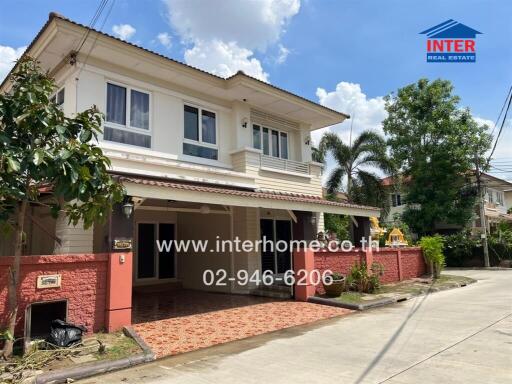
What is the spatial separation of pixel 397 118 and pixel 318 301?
872 inches

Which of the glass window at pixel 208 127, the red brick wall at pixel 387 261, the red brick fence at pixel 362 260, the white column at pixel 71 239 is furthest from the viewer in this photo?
the glass window at pixel 208 127

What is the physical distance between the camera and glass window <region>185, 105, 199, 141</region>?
13.2m

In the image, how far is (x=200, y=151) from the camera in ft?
43.7

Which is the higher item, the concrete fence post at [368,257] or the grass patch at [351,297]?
the concrete fence post at [368,257]

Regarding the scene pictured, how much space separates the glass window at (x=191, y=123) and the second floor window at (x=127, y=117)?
1460 millimetres

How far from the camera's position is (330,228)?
28.1 metres

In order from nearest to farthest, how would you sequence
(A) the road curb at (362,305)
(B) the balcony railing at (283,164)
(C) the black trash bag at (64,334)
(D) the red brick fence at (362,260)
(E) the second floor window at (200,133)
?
(C) the black trash bag at (64,334)
(A) the road curb at (362,305)
(D) the red brick fence at (362,260)
(E) the second floor window at (200,133)
(B) the balcony railing at (283,164)

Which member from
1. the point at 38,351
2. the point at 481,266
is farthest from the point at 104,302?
the point at 481,266

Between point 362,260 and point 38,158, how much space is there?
11.3 metres

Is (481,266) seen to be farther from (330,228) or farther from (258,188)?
(258,188)

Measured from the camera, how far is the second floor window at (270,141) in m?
15.3

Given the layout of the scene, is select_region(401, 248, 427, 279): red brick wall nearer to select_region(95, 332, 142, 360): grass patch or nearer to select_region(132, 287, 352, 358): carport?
select_region(132, 287, 352, 358): carport

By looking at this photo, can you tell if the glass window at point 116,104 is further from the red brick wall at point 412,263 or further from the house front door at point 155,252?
the red brick wall at point 412,263

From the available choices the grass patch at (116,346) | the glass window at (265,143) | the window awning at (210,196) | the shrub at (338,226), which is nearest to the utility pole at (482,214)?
the shrub at (338,226)
